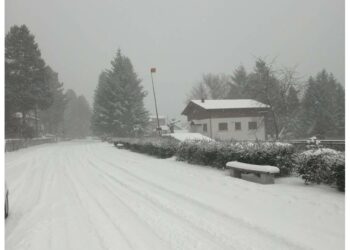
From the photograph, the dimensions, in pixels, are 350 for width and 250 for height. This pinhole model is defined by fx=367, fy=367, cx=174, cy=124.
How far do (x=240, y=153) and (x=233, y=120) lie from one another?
28.8 m

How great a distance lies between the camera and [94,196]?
8.27 m

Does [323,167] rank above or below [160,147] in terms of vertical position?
above

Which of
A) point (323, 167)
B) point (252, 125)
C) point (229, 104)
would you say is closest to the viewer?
point (323, 167)

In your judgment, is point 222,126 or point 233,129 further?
point 233,129

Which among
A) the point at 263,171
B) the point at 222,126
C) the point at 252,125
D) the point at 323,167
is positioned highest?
the point at 252,125

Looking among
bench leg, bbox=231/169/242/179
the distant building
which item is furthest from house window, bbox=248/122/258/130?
bench leg, bbox=231/169/242/179

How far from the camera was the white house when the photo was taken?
39.3 metres

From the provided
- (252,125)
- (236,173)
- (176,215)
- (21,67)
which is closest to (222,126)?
(252,125)

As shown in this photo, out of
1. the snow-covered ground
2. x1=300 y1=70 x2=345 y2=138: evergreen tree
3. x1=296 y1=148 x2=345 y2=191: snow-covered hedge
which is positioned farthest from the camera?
x1=300 y1=70 x2=345 y2=138: evergreen tree

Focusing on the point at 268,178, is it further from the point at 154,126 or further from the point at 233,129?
the point at 154,126

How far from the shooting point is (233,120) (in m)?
39.9

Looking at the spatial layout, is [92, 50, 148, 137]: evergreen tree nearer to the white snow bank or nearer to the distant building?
the distant building

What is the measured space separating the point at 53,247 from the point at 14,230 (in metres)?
1.31

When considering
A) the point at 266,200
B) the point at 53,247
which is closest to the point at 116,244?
the point at 53,247
